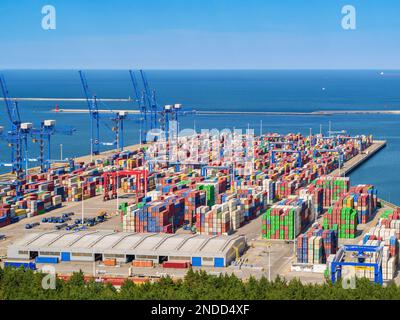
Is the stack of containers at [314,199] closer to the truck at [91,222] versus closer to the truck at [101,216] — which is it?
the truck at [101,216]

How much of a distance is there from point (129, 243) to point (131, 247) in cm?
33

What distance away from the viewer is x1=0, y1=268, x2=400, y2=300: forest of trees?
15305 mm

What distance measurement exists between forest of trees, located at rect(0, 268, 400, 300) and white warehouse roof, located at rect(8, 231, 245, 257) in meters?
3.71

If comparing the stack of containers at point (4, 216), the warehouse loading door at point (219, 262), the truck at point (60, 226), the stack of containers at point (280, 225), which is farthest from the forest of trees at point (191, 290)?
the stack of containers at point (4, 216)

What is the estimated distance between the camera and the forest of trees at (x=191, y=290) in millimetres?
15305

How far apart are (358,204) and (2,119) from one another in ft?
150

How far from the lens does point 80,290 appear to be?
52.0 ft

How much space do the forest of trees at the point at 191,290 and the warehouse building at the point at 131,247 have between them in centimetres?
347

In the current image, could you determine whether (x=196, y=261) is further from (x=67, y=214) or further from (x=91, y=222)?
(x=67, y=214)

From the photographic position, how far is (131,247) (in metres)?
21.0

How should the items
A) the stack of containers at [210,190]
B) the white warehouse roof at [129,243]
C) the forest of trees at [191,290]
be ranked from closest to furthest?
the forest of trees at [191,290] < the white warehouse roof at [129,243] < the stack of containers at [210,190]

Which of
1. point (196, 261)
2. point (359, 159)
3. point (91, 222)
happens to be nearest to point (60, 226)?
point (91, 222)

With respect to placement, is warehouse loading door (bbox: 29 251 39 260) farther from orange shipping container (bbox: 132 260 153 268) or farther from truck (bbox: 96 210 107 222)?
truck (bbox: 96 210 107 222)

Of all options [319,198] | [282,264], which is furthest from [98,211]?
[282,264]
